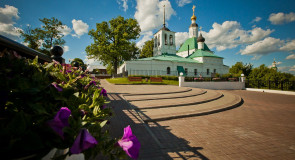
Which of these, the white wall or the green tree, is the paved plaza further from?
the green tree

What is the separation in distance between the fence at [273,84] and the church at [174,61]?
10295 millimetres

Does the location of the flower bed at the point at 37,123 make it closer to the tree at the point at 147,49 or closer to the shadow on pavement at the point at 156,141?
the shadow on pavement at the point at 156,141

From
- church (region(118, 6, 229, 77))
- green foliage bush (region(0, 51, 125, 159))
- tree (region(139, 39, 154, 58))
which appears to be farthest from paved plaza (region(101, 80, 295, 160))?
tree (region(139, 39, 154, 58))

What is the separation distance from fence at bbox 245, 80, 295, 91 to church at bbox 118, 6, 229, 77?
10295 millimetres

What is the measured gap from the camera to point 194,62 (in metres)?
35.0

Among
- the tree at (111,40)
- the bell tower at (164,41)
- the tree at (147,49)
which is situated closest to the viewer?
the tree at (111,40)

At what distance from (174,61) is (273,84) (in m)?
18.7

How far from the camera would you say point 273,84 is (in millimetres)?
17406

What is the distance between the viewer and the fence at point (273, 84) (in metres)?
15.6

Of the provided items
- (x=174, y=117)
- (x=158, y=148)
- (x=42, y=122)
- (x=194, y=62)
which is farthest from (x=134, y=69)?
(x=42, y=122)

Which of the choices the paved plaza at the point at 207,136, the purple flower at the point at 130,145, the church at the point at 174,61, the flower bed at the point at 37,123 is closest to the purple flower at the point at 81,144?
the flower bed at the point at 37,123

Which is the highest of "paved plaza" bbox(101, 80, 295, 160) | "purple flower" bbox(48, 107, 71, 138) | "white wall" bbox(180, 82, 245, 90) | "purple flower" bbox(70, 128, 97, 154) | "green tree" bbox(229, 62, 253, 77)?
"green tree" bbox(229, 62, 253, 77)

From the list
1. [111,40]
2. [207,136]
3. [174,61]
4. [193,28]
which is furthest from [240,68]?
[207,136]

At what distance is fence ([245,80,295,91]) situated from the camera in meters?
15.6
